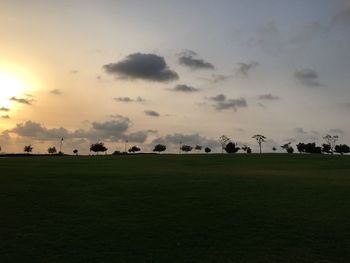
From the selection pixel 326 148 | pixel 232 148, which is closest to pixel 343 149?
pixel 326 148

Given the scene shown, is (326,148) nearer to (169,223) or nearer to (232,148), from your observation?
(232,148)

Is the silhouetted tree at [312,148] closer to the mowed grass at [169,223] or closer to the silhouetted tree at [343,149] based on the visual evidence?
the silhouetted tree at [343,149]

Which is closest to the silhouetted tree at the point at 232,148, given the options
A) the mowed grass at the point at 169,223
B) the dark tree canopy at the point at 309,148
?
the dark tree canopy at the point at 309,148

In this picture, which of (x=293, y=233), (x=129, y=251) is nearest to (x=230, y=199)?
(x=293, y=233)

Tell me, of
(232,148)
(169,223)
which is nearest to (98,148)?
(232,148)

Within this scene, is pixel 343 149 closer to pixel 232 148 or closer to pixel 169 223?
pixel 232 148

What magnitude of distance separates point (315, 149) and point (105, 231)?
159419 millimetres

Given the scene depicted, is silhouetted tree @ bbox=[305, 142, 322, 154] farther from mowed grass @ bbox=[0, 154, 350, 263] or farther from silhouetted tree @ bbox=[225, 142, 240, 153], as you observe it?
mowed grass @ bbox=[0, 154, 350, 263]

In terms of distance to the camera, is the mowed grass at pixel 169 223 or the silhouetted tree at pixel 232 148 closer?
the mowed grass at pixel 169 223

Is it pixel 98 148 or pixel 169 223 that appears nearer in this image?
pixel 169 223

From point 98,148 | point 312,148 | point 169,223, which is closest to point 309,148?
point 312,148

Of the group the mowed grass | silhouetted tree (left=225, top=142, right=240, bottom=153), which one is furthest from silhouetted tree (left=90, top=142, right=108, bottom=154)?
the mowed grass

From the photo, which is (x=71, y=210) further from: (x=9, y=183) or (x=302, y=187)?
(x=302, y=187)

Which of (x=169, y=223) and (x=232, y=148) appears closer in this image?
(x=169, y=223)
